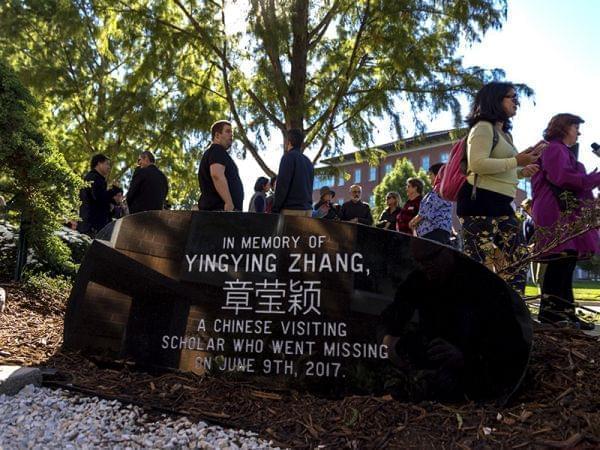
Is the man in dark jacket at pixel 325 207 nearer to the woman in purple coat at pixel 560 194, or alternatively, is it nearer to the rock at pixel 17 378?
the woman in purple coat at pixel 560 194

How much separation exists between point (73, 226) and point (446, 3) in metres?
6.88

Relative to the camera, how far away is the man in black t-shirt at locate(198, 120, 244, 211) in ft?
16.7

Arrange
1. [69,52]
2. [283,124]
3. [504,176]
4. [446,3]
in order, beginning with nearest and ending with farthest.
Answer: [504,176]
[446,3]
[283,124]
[69,52]

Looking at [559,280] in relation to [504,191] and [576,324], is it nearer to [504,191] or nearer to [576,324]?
[576,324]

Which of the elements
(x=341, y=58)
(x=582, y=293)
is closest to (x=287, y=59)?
(x=341, y=58)

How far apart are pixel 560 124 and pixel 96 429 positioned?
12.2ft

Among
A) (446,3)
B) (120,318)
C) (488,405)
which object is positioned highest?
(446,3)

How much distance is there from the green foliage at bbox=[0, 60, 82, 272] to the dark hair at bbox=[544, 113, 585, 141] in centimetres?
429

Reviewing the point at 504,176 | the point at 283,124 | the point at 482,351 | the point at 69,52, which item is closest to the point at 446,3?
the point at 283,124

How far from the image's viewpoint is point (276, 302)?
327 cm

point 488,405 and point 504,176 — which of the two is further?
point 504,176

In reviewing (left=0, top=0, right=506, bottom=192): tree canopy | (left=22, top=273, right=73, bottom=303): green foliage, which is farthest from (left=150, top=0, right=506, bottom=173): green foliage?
(left=22, top=273, right=73, bottom=303): green foliage

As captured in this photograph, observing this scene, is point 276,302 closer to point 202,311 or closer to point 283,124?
point 202,311

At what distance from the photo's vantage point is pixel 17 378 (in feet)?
10.3
